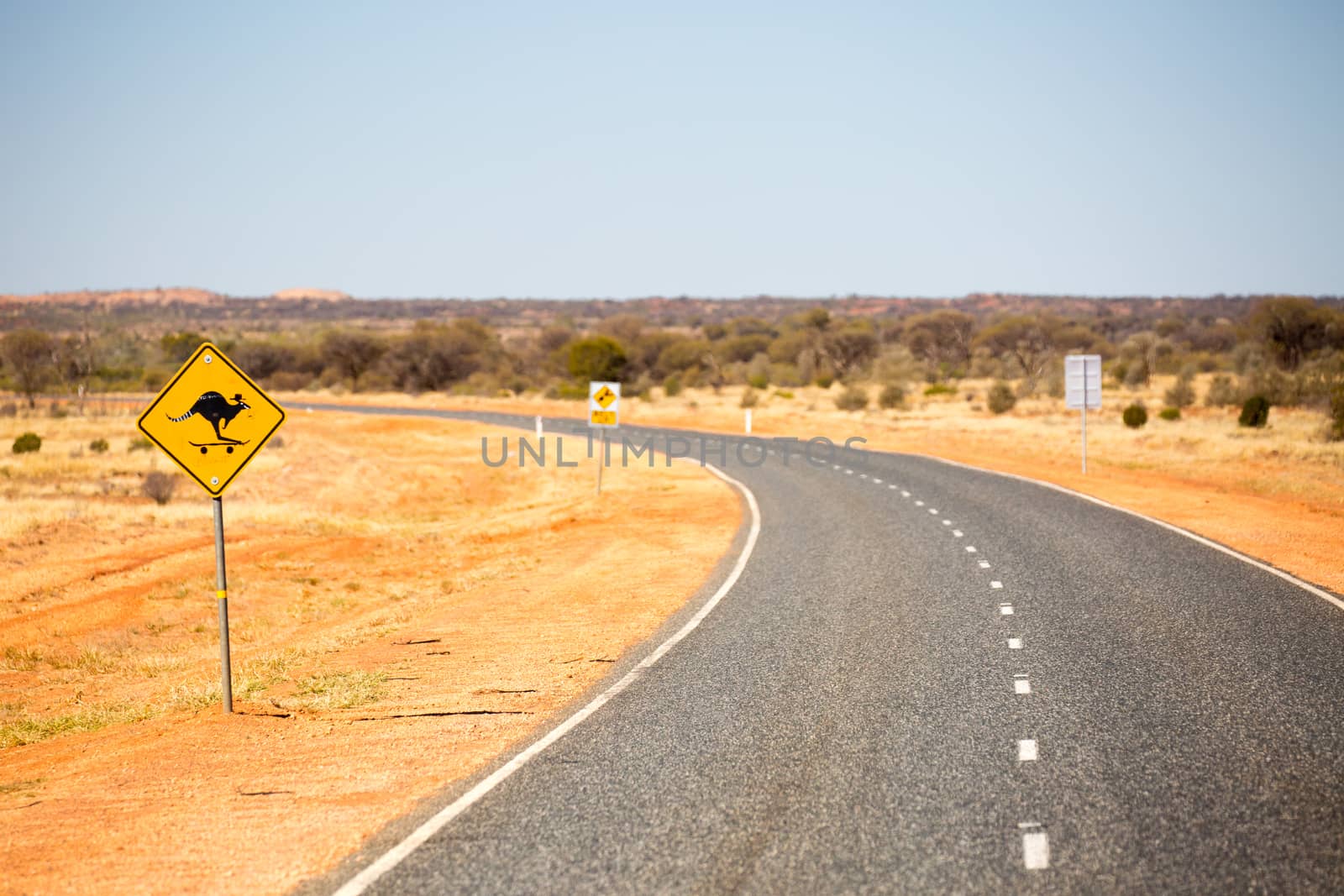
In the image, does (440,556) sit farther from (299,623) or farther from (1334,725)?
(1334,725)

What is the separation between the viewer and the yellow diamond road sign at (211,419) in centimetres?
842

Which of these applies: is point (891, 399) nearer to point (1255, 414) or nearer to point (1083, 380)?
point (1255, 414)

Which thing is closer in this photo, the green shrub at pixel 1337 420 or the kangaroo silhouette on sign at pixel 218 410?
the kangaroo silhouette on sign at pixel 218 410

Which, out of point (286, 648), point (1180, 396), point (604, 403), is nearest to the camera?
point (286, 648)

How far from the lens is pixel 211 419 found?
866 cm

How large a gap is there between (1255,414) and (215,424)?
38205 mm

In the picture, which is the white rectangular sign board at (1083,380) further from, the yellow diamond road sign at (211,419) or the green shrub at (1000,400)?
the green shrub at (1000,400)

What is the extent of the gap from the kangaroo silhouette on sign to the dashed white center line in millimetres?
6364

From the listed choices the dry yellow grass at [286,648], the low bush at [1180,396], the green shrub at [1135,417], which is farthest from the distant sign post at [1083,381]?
the low bush at [1180,396]

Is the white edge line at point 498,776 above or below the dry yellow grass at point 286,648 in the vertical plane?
above

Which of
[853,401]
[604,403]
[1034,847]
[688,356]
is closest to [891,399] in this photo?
[853,401]

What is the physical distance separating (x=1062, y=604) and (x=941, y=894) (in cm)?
726

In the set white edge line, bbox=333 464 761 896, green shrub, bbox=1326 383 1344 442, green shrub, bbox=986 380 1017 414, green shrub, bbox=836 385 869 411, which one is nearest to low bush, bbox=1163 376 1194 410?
green shrub, bbox=986 380 1017 414

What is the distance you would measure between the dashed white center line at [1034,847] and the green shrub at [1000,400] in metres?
49.2
